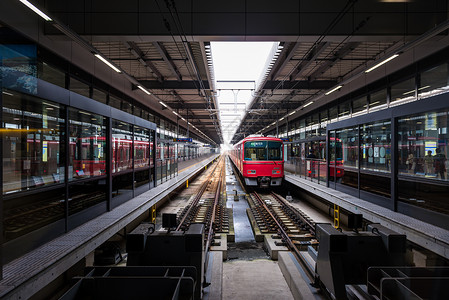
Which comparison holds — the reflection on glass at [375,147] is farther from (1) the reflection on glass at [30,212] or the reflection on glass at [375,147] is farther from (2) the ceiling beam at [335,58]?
(1) the reflection on glass at [30,212]

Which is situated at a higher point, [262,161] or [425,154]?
[425,154]

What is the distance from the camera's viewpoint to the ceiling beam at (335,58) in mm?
9619

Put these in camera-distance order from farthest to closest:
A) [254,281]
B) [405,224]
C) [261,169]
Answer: [261,169], [405,224], [254,281]

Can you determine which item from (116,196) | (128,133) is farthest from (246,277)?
(128,133)

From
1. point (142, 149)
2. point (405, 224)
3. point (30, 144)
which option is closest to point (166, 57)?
point (142, 149)

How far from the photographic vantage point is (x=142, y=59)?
10547 millimetres

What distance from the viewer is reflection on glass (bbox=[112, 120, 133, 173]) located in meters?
7.70

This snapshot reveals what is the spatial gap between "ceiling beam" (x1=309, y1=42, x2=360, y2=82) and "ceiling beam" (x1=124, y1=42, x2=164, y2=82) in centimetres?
796

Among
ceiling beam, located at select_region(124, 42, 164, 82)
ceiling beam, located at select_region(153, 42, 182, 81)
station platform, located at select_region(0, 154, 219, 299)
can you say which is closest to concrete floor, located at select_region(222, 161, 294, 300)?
station platform, located at select_region(0, 154, 219, 299)

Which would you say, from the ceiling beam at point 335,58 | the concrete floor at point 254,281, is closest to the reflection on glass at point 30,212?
the concrete floor at point 254,281

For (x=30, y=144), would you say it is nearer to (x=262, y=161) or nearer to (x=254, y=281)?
(x=254, y=281)

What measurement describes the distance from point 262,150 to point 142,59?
25.5 feet

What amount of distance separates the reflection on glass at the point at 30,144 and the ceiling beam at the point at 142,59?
12.1ft

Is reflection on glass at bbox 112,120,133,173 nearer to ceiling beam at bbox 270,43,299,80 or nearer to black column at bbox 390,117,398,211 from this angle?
ceiling beam at bbox 270,43,299,80
